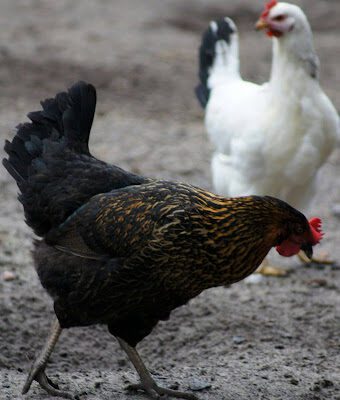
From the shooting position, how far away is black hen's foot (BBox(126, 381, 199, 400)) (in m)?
4.08

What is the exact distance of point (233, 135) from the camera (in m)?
6.16

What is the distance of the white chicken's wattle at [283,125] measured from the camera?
5914 mm

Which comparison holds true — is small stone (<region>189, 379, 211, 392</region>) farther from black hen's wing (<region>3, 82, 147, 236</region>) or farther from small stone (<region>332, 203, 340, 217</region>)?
small stone (<region>332, 203, 340, 217</region>)

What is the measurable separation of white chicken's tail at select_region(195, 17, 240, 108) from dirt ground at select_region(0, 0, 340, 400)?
1.07 metres

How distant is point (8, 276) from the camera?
5.58 m

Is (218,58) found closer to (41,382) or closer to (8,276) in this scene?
(8,276)

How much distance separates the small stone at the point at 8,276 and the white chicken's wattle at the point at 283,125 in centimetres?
169

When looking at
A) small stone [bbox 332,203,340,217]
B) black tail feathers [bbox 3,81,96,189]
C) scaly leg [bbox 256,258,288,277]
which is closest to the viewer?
black tail feathers [bbox 3,81,96,189]

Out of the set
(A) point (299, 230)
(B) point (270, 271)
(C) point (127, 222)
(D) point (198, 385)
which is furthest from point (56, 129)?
(B) point (270, 271)

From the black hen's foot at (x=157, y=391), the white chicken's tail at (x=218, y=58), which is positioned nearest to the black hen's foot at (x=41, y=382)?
the black hen's foot at (x=157, y=391)

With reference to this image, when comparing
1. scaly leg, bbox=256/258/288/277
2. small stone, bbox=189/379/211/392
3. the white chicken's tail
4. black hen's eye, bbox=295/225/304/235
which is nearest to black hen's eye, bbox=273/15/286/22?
the white chicken's tail

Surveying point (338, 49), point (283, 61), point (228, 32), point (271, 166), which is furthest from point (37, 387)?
point (338, 49)

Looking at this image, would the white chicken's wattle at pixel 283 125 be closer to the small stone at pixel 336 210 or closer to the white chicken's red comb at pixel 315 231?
the small stone at pixel 336 210

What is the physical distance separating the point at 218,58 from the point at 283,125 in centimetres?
130
